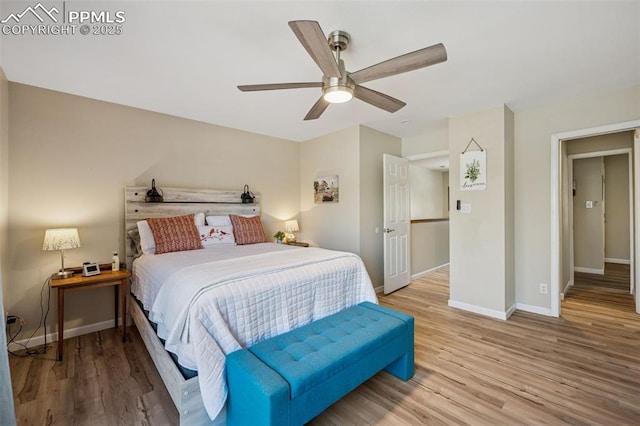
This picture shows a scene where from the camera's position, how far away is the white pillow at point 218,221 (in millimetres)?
3533

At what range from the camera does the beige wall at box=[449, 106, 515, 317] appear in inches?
124

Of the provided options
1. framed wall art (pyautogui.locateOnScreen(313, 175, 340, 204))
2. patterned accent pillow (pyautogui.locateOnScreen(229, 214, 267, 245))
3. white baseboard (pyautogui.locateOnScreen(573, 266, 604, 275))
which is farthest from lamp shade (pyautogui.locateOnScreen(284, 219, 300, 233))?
white baseboard (pyautogui.locateOnScreen(573, 266, 604, 275))

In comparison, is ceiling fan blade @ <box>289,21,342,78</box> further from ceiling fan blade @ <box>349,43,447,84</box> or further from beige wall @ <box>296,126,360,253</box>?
beige wall @ <box>296,126,360,253</box>

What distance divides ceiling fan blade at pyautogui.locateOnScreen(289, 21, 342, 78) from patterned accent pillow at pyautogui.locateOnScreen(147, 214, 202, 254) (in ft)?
7.66

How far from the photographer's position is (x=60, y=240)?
2.42 meters


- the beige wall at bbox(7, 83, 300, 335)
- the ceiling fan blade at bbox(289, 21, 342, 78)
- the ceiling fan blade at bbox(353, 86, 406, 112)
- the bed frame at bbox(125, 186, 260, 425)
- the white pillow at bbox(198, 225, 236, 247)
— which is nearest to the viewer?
the ceiling fan blade at bbox(289, 21, 342, 78)

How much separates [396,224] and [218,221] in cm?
257

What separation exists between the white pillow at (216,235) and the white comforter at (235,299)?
71 cm

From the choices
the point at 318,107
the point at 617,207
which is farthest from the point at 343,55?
the point at 617,207

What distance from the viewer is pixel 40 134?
2650mm

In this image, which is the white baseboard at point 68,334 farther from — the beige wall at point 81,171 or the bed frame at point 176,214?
the bed frame at point 176,214

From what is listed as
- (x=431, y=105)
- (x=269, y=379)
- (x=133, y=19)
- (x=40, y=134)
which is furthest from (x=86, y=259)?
(x=431, y=105)

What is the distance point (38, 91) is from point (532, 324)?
5.53 metres

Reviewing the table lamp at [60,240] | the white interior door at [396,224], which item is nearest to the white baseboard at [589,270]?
the white interior door at [396,224]
